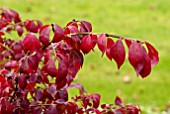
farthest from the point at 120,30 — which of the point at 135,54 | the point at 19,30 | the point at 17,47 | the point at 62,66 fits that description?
the point at 135,54

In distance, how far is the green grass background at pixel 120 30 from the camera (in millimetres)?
7957

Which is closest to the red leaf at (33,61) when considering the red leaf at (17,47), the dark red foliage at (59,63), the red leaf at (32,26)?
the dark red foliage at (59,63)

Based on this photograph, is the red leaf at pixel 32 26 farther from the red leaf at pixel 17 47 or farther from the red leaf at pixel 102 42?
the red leaf at pixel 102 42

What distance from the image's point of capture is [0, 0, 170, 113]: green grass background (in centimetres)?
796

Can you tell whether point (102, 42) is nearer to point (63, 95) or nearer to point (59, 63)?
point (59, 63)

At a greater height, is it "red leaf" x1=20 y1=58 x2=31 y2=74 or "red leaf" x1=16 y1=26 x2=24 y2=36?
"red leaf" x1=16 y1=26 x2=24 y2=36

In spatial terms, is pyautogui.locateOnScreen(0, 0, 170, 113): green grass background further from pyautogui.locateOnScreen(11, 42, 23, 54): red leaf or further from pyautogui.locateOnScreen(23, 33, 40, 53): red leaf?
pyautogui.locateOnScreen(23, 33, 40, 53): red leaf

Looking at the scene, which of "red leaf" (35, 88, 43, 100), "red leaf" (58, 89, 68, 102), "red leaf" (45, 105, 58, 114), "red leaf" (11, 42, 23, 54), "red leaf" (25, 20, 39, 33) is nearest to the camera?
"red leaf" (45, 105, 58, 114)

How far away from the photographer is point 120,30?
10.9 metres

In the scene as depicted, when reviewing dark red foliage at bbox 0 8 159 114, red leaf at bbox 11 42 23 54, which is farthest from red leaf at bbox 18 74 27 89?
red leaf at bbox 11 42 23 54

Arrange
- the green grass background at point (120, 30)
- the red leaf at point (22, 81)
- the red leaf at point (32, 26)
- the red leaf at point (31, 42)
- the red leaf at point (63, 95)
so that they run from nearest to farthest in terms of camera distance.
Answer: the red leaf at point (31, 42) < the red leaf at point (22, 81) < the red leaf at point (63, 95) < the red leaf at point (32, 26) < the green grass background at point (120, 30)

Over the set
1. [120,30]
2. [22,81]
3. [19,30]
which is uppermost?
[120,30]

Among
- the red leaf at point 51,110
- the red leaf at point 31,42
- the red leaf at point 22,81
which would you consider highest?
the red leaf at point 31,42

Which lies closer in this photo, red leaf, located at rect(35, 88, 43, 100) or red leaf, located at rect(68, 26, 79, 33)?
red leaf, located at rect(68, 26, 79, 33)
